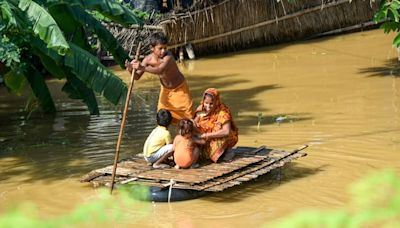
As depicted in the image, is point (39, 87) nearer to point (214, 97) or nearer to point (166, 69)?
point (166, 69)

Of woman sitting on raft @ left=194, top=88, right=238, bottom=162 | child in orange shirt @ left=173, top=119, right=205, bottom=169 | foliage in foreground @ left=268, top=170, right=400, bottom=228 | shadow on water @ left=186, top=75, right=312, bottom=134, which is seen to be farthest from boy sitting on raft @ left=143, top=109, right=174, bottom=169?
foliage in foreground @ left=268, top=170, right=400, bottom=228

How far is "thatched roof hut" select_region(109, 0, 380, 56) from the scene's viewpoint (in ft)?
51.0

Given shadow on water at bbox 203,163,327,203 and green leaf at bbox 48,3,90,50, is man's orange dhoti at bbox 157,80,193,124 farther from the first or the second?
green leaf at bbox 48,3,90,50

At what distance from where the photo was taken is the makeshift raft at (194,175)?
5.90 metres

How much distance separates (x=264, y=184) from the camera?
264 inches

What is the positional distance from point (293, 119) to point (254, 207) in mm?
3518

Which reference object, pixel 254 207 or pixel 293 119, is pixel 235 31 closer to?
pixel 293 119

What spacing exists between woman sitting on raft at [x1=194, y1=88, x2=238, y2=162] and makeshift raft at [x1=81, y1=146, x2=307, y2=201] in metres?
0.12

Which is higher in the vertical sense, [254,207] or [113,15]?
[113,15]

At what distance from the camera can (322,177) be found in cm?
673

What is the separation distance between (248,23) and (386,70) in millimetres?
4546

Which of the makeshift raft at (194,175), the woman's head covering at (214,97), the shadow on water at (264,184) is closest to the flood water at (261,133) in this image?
the shadow on water at (264,184)

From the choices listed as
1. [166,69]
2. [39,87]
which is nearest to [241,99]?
[39,87]

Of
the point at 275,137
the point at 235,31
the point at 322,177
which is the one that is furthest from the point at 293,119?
the point at 235,31
